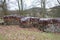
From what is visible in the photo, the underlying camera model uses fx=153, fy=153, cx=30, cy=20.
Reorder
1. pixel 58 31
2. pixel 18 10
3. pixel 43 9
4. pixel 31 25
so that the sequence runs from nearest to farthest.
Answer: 1. pixel 58 31
2. pixel 31 25
3. pixel 43 9
4. pixel 18 10

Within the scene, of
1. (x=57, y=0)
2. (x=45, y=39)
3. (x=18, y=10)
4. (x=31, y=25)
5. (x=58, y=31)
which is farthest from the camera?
(x=18, y=10)

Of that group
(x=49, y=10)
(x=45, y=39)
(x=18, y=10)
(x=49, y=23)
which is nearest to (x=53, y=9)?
(x=49, y=10)

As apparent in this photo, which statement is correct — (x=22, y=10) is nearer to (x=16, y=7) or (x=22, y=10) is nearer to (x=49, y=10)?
(x=16, y=7)

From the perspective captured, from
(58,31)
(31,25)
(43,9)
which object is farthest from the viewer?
(43,9)

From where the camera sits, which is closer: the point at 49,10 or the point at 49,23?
the point at 49,23

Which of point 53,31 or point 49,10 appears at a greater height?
point 49,10

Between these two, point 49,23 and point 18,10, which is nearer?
point 49,23

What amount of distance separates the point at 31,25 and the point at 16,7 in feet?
21.5

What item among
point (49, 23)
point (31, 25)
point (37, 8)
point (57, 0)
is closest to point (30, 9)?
point (37, 8)

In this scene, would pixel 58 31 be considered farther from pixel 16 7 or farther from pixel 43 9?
pixel 16 7

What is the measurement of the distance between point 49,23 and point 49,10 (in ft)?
20.7

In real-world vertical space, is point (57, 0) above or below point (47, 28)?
above

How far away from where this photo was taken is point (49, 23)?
950 centimetres

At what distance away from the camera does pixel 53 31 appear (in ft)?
29.7
